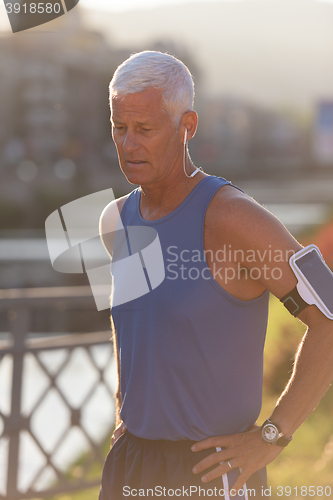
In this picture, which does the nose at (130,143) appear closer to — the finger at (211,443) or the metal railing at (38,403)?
the finger at (211,443)

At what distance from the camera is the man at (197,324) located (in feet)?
5.54

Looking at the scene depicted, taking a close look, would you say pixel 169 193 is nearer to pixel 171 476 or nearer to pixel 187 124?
pixel 187 124

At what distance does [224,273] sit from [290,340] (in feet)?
12.6

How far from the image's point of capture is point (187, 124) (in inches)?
73.5

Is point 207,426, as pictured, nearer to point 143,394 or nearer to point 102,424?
point 143,394

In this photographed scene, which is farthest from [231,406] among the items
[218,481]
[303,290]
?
[303,290]

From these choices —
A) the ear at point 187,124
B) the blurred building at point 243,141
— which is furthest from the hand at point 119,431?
the blurred building at point 243,141

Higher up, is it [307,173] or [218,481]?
[218,481]

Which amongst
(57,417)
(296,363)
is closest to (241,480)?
(296,363)

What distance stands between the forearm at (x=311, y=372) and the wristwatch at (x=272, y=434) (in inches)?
2.0

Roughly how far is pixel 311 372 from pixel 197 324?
1.20 ft

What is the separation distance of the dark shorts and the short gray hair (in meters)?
1.05

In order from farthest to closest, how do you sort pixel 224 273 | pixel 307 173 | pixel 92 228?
pixel 307 173
pixel 92 228
pixel 224 273

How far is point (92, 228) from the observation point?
54.3 ft
